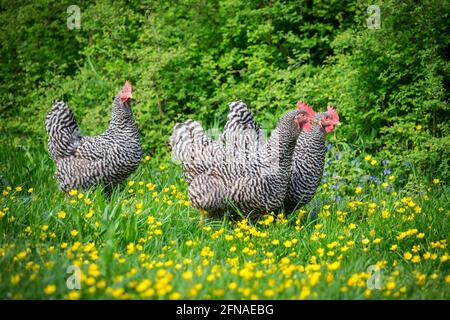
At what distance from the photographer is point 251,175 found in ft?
16.9

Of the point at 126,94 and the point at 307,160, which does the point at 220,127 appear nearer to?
the point at 126,94

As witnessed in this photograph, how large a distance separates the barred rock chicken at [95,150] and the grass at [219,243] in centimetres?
19

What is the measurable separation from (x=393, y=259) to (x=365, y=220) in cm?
82

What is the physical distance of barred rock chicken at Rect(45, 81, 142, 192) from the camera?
5719 millimetres

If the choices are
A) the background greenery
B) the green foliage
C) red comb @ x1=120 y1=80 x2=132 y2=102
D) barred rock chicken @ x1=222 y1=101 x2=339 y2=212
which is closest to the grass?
the background greenery

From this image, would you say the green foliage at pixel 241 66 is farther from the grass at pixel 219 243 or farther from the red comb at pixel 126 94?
the red comb at pixel 126 94

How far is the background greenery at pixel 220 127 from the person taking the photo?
387 cm

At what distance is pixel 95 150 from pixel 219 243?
64.5 inches

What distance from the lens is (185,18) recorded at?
8609mm

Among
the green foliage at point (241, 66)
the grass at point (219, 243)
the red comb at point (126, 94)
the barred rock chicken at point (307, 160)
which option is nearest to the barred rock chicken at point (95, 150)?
the red comb at point (126, 94)

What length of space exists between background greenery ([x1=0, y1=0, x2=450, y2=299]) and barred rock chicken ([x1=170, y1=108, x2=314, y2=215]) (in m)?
0.20

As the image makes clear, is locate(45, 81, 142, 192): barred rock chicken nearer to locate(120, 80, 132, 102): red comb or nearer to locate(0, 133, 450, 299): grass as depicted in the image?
locate(120, 80, 132, 102): red comb
